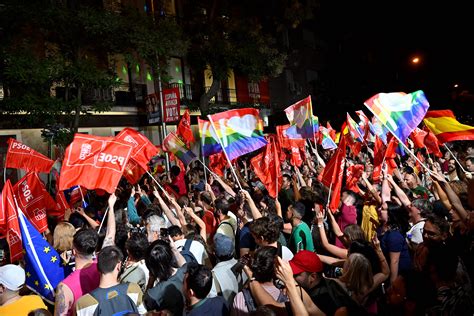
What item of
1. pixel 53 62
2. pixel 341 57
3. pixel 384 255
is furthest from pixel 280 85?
pixel 384 255

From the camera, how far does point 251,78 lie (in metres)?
22.1

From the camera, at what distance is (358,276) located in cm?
365

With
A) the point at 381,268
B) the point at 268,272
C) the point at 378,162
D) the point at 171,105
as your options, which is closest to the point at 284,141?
the point at 378,162

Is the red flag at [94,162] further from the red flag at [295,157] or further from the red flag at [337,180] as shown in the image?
the red flag at [295,157]

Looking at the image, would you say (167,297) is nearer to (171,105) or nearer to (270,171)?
(270,171)

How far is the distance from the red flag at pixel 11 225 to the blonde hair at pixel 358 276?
13.9ft

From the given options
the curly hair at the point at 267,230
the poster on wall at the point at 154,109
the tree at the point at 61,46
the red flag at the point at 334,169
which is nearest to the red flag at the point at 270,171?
the red flag at the point at 334,169

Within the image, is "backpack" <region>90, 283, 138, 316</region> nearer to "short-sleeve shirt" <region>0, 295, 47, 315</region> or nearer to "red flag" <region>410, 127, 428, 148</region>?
"short-sleeve shirt" <region>0, 295, 47, 315</region>

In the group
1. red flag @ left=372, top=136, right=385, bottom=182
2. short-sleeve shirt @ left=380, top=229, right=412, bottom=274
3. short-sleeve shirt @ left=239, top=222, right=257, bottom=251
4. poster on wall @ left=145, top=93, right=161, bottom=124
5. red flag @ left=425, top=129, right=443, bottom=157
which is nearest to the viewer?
short-sleeve shirt @ left=380, top=229, right=412, bottom=274

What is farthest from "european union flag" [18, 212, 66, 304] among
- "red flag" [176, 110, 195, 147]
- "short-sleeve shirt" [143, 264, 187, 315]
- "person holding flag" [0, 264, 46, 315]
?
"red flag" [176, 110, 195, 147]

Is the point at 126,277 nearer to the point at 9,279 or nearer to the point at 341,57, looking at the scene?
the point at 9,279

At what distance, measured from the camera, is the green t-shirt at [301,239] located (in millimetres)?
5211

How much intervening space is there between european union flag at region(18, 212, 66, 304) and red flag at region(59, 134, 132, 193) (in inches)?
56.6

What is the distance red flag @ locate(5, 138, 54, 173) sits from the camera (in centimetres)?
760
